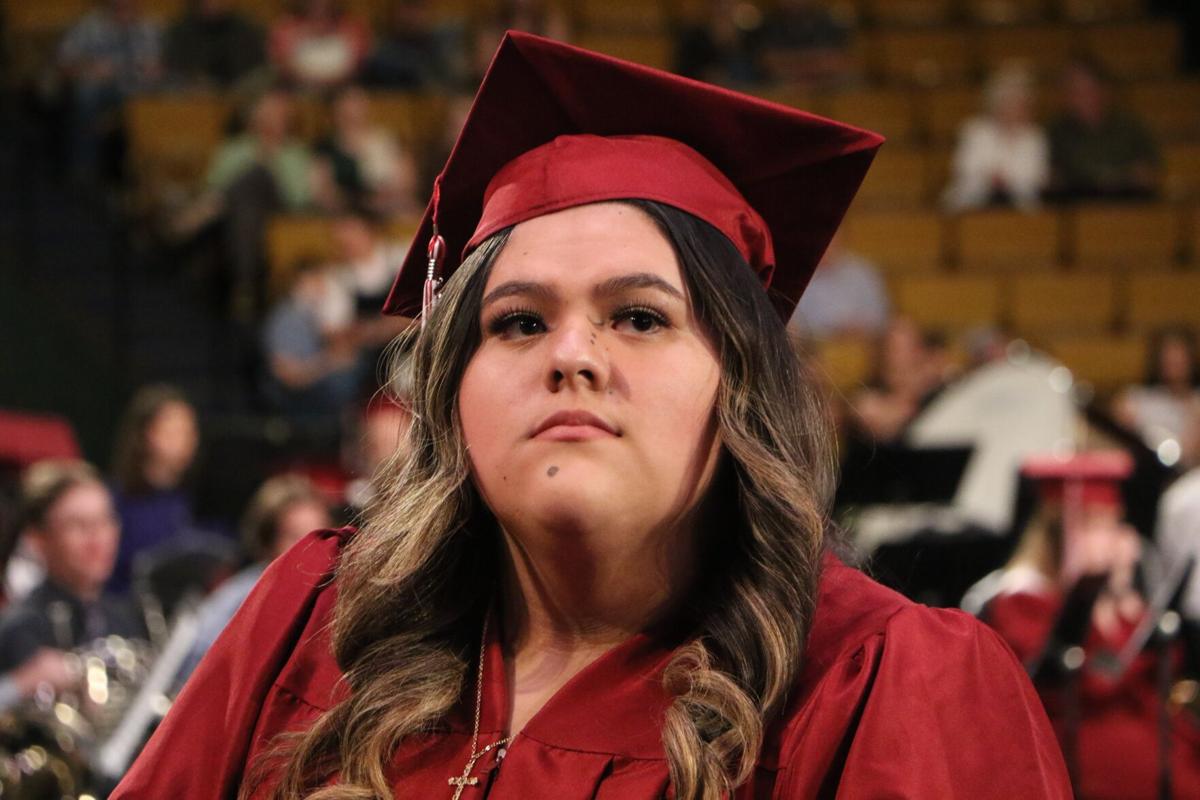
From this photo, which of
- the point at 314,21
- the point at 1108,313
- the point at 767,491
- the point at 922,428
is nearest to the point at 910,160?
the point at 1108,313

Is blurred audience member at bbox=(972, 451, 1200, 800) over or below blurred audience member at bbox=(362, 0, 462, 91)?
below

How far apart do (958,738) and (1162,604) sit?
290cm

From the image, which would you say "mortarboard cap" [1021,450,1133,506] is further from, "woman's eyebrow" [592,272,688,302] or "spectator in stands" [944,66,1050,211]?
"spectator in stands" [944,66,1050,211]

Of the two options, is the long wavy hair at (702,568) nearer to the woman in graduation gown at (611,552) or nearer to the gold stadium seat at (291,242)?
the woman in graduation gown at (611,552)

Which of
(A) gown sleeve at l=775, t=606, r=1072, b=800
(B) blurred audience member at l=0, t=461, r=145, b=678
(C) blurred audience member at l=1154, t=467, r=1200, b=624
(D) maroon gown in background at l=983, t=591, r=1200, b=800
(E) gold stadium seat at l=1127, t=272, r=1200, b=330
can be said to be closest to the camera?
(A) gown sleeve at l=775, t=606, r=1072, b=800

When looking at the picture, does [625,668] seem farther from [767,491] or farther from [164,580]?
[164,580]

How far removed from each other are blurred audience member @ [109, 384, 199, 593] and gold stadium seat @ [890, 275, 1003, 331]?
12.0 ft

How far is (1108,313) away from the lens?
8.82 m

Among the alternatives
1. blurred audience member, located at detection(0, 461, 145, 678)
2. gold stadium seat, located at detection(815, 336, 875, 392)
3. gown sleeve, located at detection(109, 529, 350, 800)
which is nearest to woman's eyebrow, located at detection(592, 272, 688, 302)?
gown sleeve, located at detection(109, 529, 350, 800)

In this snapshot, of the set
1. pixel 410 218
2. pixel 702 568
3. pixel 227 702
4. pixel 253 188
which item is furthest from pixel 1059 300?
pixel 227 702

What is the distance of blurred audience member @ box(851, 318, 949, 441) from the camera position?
290 inches

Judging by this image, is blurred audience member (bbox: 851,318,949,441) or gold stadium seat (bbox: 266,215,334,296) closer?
blurred audience member (bbox: 851,318,949,441)

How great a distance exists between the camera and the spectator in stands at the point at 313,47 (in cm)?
927

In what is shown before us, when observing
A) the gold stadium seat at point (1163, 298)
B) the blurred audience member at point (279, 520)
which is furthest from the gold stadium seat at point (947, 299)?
the blurred audience member at point (279, 520)
